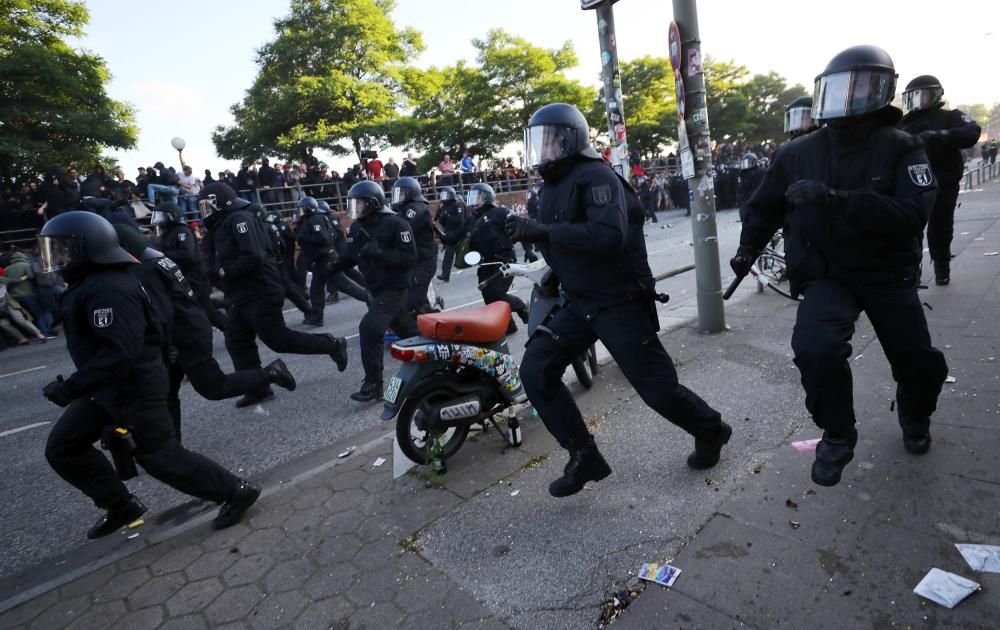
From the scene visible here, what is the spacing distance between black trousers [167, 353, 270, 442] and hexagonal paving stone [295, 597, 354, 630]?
216 centimetres

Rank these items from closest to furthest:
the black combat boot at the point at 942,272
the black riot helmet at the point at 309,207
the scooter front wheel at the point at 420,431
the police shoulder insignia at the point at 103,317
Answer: the police shoulder insignia at the point at 103,317, the scooter front wheel at the point at 420,431, the black combat boot at the point at 942,272, the black riot helmet at the point at 309,207

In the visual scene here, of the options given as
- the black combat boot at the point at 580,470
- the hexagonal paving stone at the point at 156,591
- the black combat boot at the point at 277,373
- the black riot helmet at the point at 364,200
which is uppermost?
the black riot helmet at the point at 364,200

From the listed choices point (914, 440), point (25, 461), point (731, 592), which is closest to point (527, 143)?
point (731, 592)

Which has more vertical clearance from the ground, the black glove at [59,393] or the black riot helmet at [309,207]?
the black riot helmet at [309,207]

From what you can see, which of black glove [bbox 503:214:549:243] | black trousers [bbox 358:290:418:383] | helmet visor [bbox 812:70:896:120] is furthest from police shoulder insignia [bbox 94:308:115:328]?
helmet visor [bbox 812:70:896:120]

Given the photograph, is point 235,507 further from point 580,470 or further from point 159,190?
point 159,190

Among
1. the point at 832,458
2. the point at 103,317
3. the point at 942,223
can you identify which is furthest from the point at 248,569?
the point at 942,223

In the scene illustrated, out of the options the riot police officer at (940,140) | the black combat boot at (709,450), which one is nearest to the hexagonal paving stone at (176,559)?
the black combat boot at (709,450)

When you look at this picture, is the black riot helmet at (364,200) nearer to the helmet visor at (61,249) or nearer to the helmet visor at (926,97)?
the helmet visor at (61,249)

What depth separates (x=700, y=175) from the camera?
5426mm

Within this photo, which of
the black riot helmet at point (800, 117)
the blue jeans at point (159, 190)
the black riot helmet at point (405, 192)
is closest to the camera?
the black riot helmet at point (800, 117)

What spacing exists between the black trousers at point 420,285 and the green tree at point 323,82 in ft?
86.5

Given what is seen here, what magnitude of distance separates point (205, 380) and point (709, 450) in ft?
11.6

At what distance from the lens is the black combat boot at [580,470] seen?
2898mm
